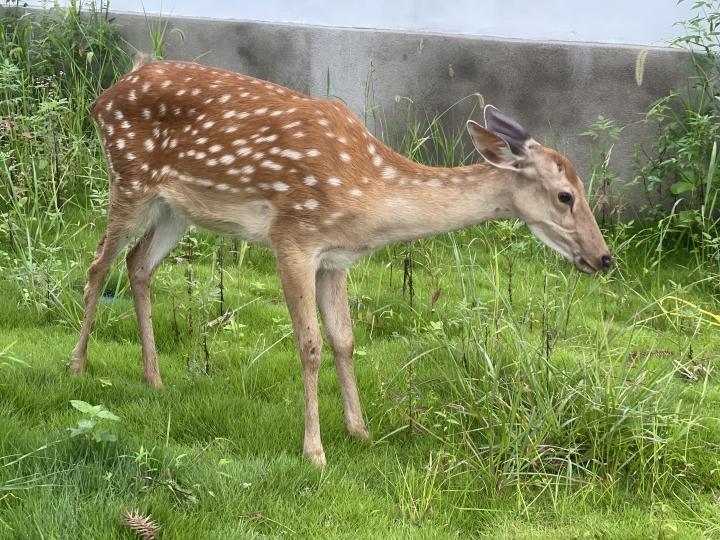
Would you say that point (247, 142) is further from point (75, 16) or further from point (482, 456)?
point (75, 16)

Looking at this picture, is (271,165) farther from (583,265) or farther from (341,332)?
(583,265)

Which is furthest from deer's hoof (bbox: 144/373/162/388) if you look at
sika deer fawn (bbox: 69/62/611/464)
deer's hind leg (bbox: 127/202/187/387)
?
deer's hind leg (bbox: 127/202/187/387)

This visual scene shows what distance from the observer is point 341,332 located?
478 cm

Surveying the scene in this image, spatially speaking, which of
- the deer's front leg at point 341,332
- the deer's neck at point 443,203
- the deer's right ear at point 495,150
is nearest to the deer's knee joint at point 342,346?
the deer's front leg at point 341,332

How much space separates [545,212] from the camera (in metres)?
4.36

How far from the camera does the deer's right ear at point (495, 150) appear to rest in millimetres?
4309

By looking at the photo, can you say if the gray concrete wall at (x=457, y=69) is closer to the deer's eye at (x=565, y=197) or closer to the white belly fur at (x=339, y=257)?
the white belly fur at (x=339, y=257)

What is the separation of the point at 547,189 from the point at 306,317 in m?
1.17

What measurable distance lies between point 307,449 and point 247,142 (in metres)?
1.43

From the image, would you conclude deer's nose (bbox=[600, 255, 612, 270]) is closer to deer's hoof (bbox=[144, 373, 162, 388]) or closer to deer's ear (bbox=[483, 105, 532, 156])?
deer's ear (bbox=[483, 105, 532, 156])

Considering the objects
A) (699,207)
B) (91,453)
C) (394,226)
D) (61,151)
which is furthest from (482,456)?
(61,151)

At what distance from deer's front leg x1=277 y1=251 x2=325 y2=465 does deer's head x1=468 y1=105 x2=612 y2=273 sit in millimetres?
919

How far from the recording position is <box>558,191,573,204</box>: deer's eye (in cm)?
430

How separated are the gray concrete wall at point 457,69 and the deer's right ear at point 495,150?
368 centimetres
